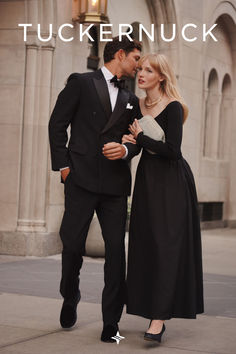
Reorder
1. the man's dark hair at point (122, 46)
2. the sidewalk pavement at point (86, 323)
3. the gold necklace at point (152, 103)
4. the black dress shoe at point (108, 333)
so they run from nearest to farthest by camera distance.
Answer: the sidewalk pavement at point (86, 323) → the black dress shoe at point (108, 333) → the man's dark hair at point (122, 46) → the gold necklace at point (152, 103)

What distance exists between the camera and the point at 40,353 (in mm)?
5305

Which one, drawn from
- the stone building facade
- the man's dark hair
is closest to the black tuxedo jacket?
the man's dark hair

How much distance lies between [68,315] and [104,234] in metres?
0.64

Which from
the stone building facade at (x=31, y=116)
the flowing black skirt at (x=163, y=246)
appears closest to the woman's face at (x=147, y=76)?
the flowing black skirt at (x=163, y=246)

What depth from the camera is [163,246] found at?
5.84 m

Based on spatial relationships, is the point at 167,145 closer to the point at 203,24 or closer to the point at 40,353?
the point at 40,353

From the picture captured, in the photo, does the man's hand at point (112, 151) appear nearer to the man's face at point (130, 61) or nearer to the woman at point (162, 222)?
the woman at point (162, 222)

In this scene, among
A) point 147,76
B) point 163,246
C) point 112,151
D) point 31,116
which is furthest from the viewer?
point 31,116

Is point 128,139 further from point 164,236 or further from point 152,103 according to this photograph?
point 164,236

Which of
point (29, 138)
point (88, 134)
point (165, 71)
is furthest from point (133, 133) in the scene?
point (29, 138)

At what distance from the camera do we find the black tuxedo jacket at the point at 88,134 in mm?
5844

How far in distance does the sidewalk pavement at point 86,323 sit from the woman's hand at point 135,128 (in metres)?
1.41

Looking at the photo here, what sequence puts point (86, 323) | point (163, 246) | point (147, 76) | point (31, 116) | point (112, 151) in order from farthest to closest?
point (31, 116) → point (86, 323) → point (147, 76) → point (163, 246) → point (112, 151)

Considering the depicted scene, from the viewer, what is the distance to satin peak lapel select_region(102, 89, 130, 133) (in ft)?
19.2
